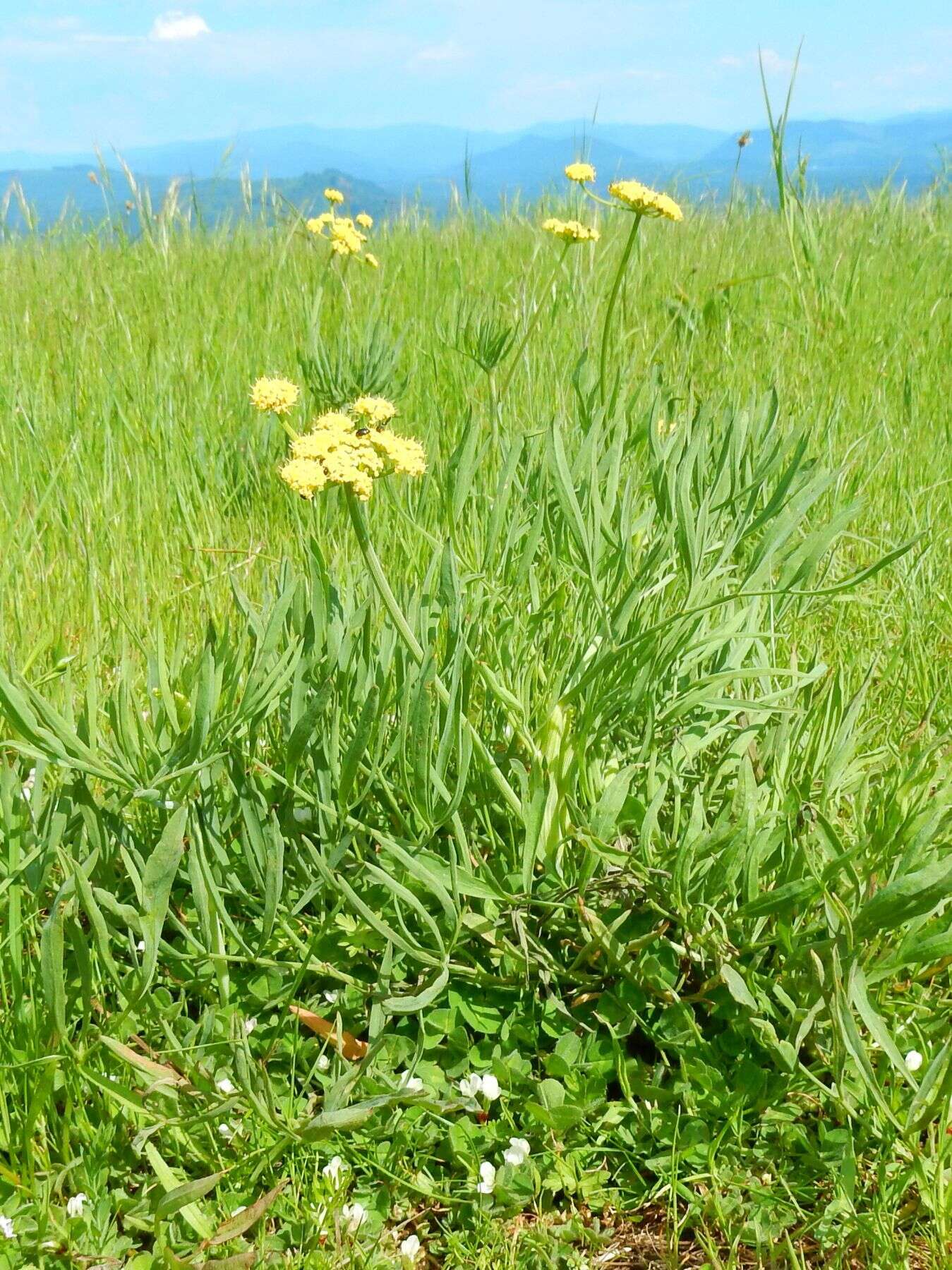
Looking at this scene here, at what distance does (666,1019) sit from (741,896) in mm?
189

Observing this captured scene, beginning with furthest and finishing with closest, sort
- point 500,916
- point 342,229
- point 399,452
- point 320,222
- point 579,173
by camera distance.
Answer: point 320,222
point 342,229
point 579,173
point 500,916
point 399,452

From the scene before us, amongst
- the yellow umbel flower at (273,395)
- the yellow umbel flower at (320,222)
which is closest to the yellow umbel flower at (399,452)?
the yellow umbel flower at (273,395)

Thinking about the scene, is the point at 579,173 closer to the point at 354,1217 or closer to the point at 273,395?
the point at 273,395

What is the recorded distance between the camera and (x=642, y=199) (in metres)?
1.86

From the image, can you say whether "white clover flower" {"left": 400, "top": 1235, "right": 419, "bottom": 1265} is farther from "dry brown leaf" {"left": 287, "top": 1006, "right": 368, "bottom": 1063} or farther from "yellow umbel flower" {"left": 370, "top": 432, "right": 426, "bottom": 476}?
"yellow umbel flower" {"left": 370, "top": 432, "right": 426, "bottom": 476}

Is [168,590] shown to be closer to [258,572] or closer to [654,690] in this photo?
[258,572]

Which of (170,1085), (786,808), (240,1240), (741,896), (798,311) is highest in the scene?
(798,311)

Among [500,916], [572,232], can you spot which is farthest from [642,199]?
[500,916]

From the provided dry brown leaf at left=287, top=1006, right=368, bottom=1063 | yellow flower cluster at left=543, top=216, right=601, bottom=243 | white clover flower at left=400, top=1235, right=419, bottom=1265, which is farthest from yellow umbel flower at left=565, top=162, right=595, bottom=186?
white clover flower at left=400, top=1235, right=419, bottom=1265

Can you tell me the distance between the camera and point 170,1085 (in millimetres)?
1268

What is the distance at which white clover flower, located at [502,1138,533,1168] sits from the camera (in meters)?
1.28

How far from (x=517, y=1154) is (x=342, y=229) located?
9.72ft

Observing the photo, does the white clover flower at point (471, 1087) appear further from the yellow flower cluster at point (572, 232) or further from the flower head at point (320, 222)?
the flower head at point (320, 222)

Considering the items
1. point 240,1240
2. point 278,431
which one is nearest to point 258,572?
point 278,431
